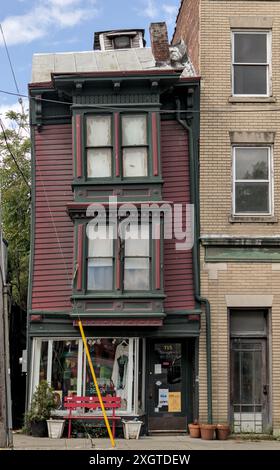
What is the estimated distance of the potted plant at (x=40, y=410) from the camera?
18.7 m

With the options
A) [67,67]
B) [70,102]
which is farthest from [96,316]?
[67,67]

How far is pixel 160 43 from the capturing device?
22344mm

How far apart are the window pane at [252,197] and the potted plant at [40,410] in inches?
264

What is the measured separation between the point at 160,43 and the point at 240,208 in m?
5.59

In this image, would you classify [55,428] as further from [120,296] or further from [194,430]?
[120,296]

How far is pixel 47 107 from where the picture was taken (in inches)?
817

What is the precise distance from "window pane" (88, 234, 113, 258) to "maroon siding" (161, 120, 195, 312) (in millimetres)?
1460

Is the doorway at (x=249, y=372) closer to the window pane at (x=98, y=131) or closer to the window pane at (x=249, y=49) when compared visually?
the window pane at (x=98, y=131)

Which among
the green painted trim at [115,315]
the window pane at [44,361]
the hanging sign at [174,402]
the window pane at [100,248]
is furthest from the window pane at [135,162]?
the hanging sign at [174,402]

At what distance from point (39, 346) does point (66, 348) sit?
27.3 inches

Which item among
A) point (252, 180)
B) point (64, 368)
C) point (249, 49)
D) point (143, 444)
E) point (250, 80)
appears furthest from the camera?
point (249, 49)

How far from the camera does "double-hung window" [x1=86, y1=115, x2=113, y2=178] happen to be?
20156 millimetres

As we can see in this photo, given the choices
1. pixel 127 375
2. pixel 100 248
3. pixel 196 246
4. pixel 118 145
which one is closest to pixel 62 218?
pixel 100 248

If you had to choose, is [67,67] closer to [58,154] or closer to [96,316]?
[58,154]
